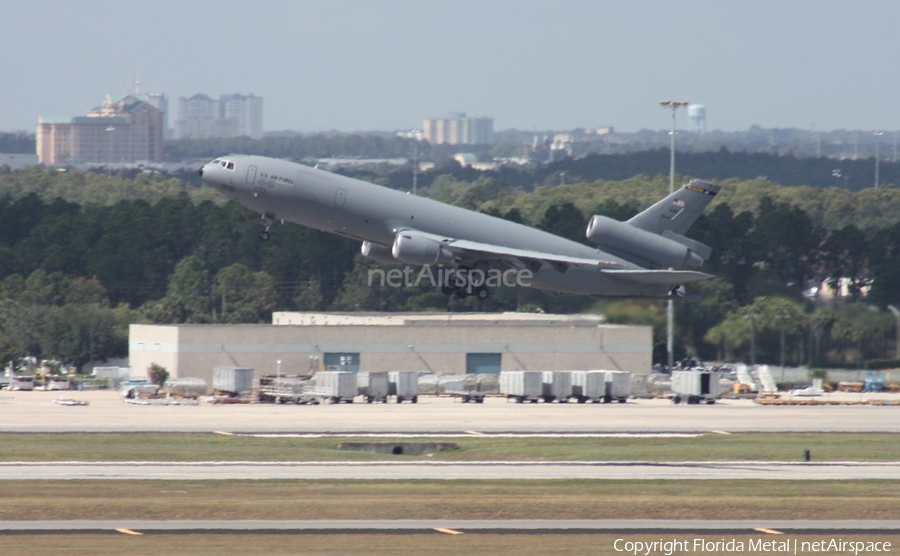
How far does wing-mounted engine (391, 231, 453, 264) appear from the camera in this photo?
59.2 meters

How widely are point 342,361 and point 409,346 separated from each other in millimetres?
4990

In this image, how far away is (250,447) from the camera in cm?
5656

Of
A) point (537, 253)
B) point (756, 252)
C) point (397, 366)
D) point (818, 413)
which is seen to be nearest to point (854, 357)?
point (818, 413)

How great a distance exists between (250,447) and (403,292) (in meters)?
83.0

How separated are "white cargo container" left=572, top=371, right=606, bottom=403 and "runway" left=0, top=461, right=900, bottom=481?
33.7m

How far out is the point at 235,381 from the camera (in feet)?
294

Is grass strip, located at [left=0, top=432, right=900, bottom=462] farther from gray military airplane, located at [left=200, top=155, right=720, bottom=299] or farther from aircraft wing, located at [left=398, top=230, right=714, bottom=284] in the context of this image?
gray military airplane, located at [left=200, top=155, right=720, bottom=299]

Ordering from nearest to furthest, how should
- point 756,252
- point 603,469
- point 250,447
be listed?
point 603,469 → point 250,447 → point 756,252

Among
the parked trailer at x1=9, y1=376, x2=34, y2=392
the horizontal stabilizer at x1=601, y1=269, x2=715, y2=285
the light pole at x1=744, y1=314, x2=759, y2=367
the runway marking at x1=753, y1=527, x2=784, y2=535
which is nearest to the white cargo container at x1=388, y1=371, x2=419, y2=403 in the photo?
the light pole at x1=744, y1=314, x2=759, y2=367

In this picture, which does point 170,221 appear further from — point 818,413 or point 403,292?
point 818,413

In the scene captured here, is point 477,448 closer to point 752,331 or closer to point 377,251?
point 377,251

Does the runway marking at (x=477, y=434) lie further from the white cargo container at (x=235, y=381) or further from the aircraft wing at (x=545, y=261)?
the white cargo container at (x=235, y=381)

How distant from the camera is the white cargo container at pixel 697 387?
86500mm
